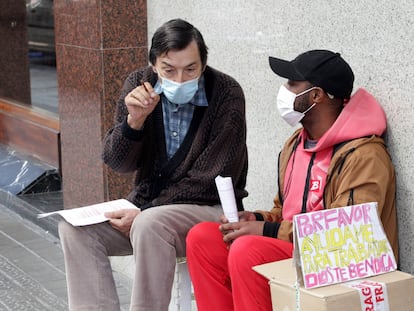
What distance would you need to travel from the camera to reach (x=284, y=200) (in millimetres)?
3789

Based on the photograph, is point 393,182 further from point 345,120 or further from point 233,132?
point 233,132

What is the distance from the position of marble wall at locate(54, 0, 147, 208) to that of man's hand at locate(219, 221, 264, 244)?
6.57 ft

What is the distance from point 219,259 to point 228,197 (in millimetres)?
240

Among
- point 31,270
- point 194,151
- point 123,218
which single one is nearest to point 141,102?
point 194,151

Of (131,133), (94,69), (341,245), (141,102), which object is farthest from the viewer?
(94,69)

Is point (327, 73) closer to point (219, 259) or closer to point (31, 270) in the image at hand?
point (219, 259)

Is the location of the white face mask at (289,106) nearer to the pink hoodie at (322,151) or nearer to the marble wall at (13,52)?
the pink hoodie at (322,151)

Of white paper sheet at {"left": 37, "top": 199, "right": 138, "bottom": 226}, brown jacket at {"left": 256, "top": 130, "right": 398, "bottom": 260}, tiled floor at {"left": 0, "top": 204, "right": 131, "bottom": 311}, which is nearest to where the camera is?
brown jacket at {"left": 256, "top": 130, "right": 398, "bottom": 260}

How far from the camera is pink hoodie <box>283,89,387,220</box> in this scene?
3523 millimetres

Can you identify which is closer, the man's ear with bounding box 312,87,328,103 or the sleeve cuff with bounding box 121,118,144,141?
the man's ear with bounding box 312,87,328,103

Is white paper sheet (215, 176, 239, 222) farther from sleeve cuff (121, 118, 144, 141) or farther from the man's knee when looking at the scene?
sleeve cuff (121, 118, 144, 141)

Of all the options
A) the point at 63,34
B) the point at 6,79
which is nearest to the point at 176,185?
the point at 63,34

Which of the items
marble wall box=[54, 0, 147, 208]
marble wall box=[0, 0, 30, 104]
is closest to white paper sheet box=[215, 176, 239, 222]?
marble wall box=[54, 0, 147, 208]

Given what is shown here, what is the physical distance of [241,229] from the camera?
11.8ft
